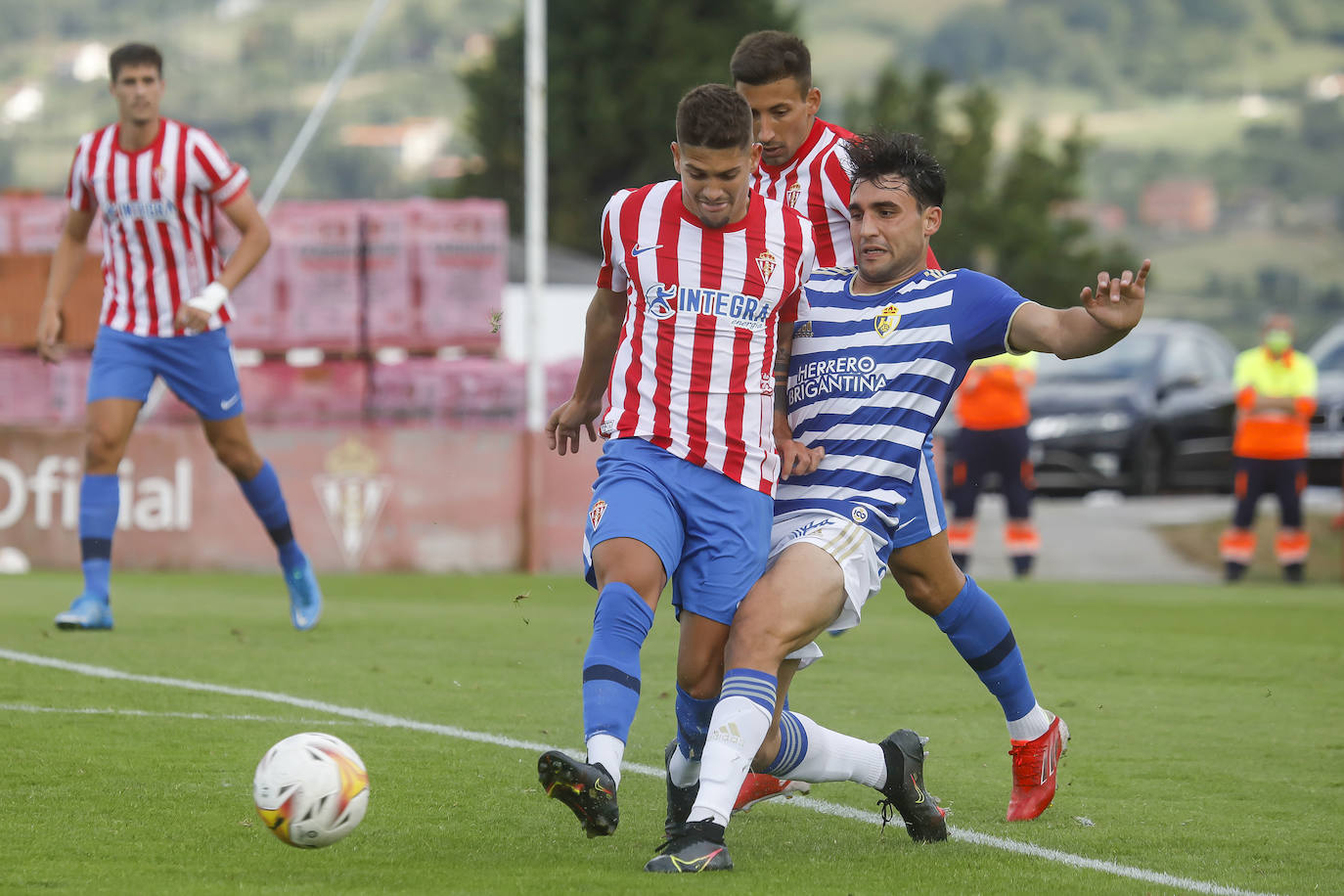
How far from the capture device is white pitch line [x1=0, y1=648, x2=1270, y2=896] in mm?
4398

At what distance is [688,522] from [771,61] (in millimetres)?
1478

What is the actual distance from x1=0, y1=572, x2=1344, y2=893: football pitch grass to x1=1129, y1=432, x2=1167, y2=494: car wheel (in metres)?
9.40

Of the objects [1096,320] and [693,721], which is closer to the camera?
[1096,320]

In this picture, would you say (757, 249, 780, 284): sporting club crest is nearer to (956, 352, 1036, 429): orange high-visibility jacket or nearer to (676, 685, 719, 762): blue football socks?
(676, 685, 719, 762): blue football socks

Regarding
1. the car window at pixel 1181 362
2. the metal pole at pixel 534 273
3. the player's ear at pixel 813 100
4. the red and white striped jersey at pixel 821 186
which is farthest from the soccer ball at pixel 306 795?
the car window at pixel 1181 362

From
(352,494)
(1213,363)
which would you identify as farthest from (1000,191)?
(352,494)

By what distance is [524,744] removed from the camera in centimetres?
609

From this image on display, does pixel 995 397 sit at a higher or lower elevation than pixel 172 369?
lower

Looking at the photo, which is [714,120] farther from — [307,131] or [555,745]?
[307,131]

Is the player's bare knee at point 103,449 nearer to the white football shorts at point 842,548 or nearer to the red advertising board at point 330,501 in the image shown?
the white football shorts at point 842,548

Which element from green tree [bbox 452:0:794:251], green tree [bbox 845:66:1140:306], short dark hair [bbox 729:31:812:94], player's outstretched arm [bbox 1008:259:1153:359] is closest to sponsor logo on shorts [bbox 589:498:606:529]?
player's outstretched arm [bbox 1008:259:1153:359]

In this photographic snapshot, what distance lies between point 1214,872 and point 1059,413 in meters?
15.7

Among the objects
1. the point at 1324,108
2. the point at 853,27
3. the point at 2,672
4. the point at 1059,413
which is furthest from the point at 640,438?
the point at 853,27

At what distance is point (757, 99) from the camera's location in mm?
5410
